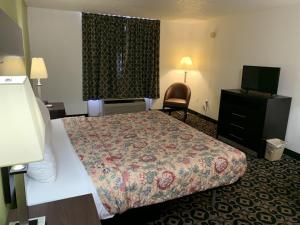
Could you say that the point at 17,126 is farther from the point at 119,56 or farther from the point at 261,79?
the point at 119,56

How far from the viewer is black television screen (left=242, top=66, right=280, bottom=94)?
375 centimetres

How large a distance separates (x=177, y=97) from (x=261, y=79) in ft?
7.27

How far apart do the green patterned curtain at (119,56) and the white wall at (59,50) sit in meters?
0.18

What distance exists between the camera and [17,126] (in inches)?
27.1

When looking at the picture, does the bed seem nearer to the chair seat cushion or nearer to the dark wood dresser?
the dark wood dresser

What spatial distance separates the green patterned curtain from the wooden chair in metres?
0.45

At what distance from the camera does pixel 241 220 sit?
2.32 metres

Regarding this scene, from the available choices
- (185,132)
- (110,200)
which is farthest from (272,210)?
(110,200)

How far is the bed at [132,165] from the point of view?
182 cm

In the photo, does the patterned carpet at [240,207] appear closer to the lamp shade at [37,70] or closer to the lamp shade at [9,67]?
the lamp shade at [9,67]

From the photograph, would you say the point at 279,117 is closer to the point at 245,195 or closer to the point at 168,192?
the point at 245,195

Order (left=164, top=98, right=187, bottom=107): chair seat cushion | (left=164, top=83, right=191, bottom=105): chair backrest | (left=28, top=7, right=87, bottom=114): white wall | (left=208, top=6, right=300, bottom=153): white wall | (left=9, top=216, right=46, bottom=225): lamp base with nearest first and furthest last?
(left=9, top=216, right=46, bottom=225): lamp base < (left=208, top=6, right=300, bottom=153): white wall < (left=28, top=7, right=87, bottom=114): white wall < (left=164, top=98, right=187, bottom=107): chair seat cushion < (left=164, top=83, right=191, bottom=105): chair backrest

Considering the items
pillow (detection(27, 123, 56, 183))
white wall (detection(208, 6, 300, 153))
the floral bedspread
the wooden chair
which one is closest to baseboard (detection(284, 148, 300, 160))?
white wall (detection(208, 6, 300, 153))

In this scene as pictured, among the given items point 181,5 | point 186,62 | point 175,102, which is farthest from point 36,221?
point 186,62
